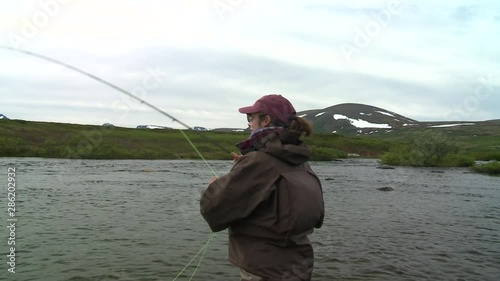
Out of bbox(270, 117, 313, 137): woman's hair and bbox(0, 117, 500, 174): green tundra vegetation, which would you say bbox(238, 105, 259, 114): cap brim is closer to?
bbox(270, 117, 313, 137): woman's hair

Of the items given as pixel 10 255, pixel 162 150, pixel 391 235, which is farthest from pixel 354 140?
pixel 10 255

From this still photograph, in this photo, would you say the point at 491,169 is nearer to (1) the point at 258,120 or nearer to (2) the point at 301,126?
(2) the point at 301,126

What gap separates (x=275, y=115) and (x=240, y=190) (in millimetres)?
842

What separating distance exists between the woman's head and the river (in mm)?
7009

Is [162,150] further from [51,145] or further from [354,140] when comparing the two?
[354,140]

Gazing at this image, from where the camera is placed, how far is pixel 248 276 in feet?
13.8

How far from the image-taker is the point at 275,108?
14.0 ft

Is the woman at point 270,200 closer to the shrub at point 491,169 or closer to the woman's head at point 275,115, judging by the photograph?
the woman's head at point 275,115

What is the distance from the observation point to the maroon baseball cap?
4.27 meters

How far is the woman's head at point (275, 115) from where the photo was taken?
4.27 metres

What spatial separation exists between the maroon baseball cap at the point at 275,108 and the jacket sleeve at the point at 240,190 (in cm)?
51

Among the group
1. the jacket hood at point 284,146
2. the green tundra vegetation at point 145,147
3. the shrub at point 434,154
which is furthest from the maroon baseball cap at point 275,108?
the shrub at point 434,154

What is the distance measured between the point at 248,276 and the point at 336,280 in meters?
7.04

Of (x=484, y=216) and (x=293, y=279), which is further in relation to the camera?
(x=484, y=216)
